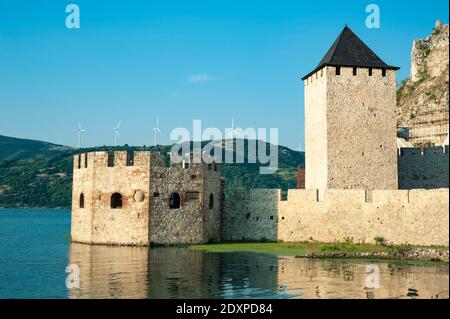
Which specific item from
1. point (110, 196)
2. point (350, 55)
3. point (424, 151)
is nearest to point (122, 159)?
point (110, 196)

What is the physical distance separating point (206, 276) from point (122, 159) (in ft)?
40.0

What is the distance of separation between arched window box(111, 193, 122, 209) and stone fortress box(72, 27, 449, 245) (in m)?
0.06

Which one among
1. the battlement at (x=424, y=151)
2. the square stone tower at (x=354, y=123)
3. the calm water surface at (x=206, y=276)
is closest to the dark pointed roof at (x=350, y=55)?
the square stone tower at (x=354, y=123)

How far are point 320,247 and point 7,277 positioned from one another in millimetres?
15711

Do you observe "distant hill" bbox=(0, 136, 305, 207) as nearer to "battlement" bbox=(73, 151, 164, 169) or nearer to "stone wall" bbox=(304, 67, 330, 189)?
"stone wall" bbox=(304, 67, 330, 189)

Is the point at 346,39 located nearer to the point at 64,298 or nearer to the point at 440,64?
the point at 64,298

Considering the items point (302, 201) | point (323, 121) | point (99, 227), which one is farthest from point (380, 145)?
A: point (99, 227)

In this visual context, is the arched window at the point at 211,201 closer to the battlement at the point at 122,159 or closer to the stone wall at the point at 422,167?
the battlement at the point at 122,159

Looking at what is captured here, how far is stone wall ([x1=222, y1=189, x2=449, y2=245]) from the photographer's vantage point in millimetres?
28406

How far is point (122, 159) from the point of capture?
102ft

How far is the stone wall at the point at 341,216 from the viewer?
28.4 meters

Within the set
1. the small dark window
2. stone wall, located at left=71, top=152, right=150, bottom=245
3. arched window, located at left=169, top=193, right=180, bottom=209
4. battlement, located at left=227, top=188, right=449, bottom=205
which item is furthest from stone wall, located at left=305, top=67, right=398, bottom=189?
stone wall, located at left=71, top=152, right=150, bottom=245

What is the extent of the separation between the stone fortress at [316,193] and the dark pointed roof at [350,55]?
8cm

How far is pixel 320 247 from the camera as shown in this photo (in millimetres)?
28750
